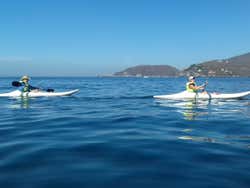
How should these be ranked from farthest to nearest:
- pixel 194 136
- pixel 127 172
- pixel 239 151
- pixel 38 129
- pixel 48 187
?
1. pixel 38 129
2. pixel 194 136
3. pixel 239 151
4. pixel 127 172
5. pixel 48 187

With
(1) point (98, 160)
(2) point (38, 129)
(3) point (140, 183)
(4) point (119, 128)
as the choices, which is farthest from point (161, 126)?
(3) point (140, 183)

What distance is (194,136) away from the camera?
9.79 m

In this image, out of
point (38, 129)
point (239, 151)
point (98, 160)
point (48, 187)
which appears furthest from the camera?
point (38, 129)

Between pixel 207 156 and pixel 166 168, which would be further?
pixel 207 156

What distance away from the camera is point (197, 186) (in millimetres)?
5457

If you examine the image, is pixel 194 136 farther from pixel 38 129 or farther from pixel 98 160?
pixel 38 129

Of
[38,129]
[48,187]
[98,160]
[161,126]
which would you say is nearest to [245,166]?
[98,160]

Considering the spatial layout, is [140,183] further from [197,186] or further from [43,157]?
[43,157]

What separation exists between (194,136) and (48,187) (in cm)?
552

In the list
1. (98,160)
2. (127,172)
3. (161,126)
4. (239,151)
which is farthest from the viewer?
(161,126)

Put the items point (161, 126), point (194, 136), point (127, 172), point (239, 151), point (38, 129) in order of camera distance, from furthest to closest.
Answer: point (161, 126), point (38, 129), point (194, 136), point (239, 151), point (127, 172)

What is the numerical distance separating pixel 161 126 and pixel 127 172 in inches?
234

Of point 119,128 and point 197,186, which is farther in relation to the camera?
point 119,128

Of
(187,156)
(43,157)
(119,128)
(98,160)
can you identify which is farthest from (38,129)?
(187,156)
